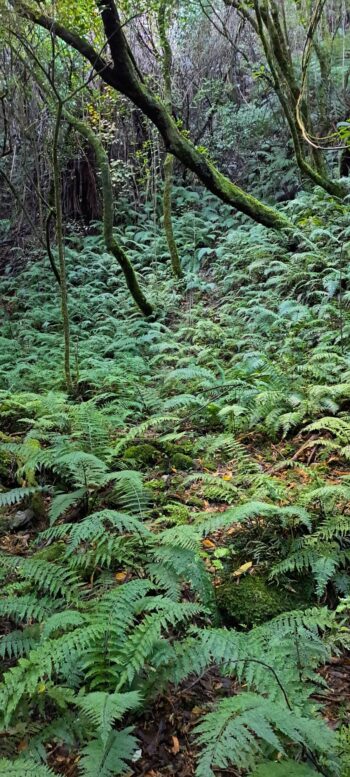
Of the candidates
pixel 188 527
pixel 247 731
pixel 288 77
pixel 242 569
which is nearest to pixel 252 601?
pixel 242 569

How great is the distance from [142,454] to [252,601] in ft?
6.99

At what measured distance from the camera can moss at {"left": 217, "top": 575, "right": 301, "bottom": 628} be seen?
2.79m

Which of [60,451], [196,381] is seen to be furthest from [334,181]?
[60,451]

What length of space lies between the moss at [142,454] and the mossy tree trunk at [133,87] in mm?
5035

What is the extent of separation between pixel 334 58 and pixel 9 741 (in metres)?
→ 14.8

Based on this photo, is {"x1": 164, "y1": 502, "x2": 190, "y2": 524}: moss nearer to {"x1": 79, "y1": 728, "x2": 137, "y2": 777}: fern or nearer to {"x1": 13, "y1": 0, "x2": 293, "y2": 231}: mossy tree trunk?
{"x1": 79, "y1": 728, "x2": 137, "y2": 777}: fern

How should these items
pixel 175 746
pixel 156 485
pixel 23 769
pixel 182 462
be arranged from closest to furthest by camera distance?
pixel 23 769 → pixel 175 746 → pixel 156 485 → pixel 182 462

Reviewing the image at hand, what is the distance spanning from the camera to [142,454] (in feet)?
15.7

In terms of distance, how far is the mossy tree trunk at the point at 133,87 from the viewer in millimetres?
6730

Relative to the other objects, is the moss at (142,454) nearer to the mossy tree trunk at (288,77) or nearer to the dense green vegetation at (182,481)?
the dense green vegetation at (182,481)

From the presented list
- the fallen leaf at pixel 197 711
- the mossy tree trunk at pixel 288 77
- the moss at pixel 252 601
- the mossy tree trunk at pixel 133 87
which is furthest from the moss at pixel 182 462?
the mossy tree trunk at pixel 288 77

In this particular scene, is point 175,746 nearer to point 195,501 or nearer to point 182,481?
point 195,501

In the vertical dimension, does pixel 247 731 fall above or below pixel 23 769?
above

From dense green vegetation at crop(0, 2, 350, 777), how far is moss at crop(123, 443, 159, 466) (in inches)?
1.0
